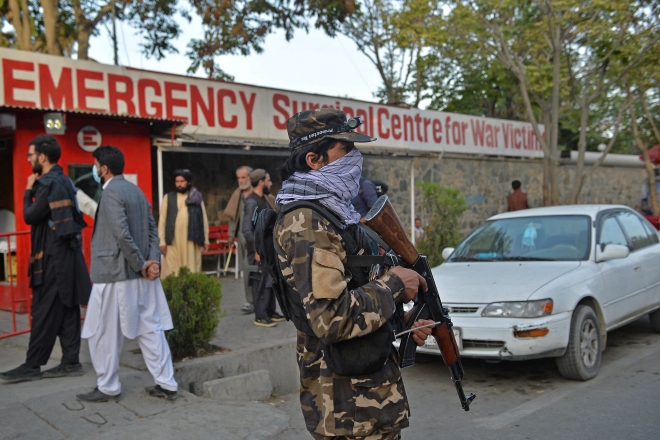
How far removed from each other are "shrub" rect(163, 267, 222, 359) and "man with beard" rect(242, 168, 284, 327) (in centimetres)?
117

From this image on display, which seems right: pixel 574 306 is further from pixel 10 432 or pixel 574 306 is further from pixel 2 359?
pixel 2 359

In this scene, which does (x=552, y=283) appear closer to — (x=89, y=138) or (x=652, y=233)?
(x=652, y=233)

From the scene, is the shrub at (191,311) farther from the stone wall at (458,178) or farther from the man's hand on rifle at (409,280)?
the stone wall at (458,178)

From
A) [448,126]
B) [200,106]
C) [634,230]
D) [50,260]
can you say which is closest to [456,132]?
[448,126]

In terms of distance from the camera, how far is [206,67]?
16.2 m

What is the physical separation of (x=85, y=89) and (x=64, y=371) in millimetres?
5335

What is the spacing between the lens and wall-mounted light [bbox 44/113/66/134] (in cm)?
783

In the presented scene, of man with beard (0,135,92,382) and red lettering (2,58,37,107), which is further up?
red lettering (2,58,37,107)

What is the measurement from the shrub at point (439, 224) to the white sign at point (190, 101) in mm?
3259

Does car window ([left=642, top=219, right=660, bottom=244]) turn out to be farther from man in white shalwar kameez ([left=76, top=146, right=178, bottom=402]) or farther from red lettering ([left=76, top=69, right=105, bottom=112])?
red lettering ([left=76, top=69, right=105, bottom=112])

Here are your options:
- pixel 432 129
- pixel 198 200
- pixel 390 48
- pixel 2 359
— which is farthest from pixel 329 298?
pixel 390 48

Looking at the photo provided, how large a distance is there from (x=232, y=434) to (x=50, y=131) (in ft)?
17.6

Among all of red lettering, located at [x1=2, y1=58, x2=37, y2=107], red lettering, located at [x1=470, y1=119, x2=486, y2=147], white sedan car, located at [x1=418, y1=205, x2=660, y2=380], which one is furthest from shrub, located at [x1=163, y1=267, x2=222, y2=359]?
red lettering, located at [x1=470, y1=119, x2=486, y2=147]

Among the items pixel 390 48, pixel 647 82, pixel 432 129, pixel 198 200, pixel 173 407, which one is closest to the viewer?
pixel 173 407
